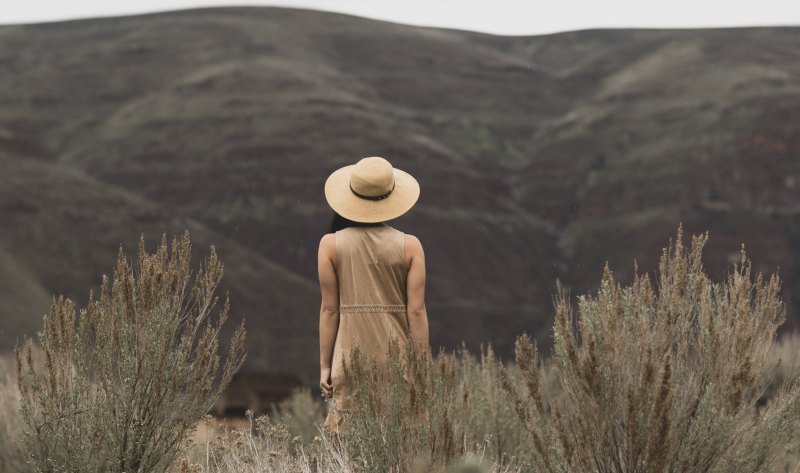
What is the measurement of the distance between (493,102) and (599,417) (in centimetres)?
10077

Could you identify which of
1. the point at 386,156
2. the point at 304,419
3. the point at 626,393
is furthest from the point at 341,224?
the point at 386,156

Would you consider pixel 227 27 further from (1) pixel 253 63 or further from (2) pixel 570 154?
(2) pixel 570 154

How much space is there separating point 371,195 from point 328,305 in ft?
2.02

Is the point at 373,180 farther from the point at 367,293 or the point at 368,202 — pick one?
the point at 367,293

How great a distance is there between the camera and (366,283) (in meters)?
5.52

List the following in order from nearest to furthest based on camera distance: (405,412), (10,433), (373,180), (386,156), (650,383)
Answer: (650,383) < (405,412) < (373,180) < (10,433) < (386,156)

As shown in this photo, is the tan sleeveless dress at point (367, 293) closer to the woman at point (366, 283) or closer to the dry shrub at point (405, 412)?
the woman at point (366, 283)

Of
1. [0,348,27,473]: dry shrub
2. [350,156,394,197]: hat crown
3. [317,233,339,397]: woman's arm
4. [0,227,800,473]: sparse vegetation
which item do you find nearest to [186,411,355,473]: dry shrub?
[0,227,800,473]: sparse vegetation

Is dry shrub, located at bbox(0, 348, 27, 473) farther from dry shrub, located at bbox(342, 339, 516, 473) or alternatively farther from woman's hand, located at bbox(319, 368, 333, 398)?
dry shrub, located at bbox(342, 339, 516, 473)

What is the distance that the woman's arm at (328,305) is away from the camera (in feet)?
18.2

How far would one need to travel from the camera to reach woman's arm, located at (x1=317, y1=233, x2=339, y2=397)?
555 cm

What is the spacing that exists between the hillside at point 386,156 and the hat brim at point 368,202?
39.1m

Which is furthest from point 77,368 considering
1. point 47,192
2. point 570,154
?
point 570,154

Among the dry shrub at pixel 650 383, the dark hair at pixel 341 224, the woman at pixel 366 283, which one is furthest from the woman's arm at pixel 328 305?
the dry shrub at pixel 650 383
